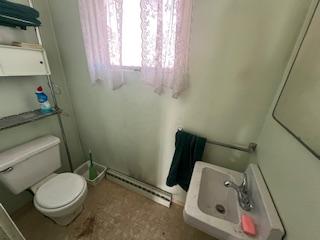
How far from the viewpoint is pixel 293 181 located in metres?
0.64

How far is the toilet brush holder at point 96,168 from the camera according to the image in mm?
1787

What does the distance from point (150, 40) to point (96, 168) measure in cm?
165

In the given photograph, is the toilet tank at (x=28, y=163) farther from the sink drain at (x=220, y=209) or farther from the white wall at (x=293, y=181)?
the white wall at (x=293, y=181)

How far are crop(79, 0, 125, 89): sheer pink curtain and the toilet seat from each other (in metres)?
0.89

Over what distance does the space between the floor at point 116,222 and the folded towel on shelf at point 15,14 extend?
1.64 metres

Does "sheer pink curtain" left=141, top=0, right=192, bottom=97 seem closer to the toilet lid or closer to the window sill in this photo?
the window sill

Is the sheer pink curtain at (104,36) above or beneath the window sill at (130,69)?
above

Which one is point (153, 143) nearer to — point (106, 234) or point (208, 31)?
point (106, 234)

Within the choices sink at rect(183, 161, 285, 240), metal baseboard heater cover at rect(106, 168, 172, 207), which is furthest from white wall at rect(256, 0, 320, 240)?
metal baseboard heater cover at rect(106, 168, 172, 207)

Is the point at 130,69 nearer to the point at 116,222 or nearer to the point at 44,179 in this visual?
the point at 44,179

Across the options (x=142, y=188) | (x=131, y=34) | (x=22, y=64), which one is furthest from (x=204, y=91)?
(x=22, y=64)

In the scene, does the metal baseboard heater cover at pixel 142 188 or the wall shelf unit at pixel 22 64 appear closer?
the wall shelf unit at pixel 22 64

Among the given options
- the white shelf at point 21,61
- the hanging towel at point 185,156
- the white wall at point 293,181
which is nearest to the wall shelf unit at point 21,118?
the white shelf at point 21,61

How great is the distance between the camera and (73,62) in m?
1.49
